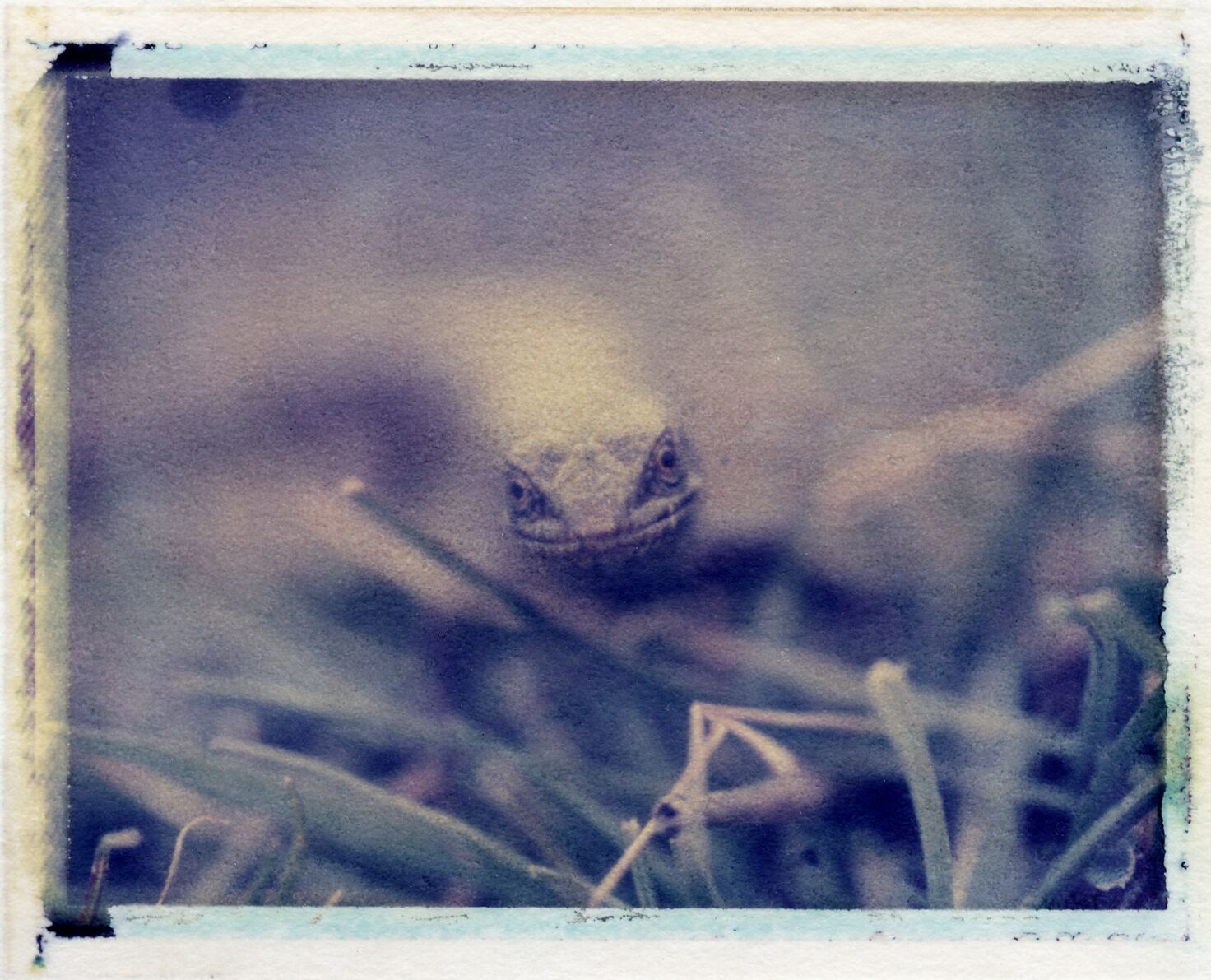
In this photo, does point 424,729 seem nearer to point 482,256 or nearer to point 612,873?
point 612,873

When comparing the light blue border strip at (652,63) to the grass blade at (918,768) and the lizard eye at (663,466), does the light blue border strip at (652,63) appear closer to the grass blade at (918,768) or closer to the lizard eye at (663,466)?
the lizard eye at (663,466)

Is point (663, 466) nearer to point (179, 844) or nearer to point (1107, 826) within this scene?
point (1107, 826)

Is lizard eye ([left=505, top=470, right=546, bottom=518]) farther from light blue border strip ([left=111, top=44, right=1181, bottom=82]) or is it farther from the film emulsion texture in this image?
light blue border strip ([left=111, top=44, right=1181, bottom=82])

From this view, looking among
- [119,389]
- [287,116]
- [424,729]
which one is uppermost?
[287,116]

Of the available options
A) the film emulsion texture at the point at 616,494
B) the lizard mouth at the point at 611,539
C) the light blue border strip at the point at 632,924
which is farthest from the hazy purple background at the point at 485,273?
the light blue border strip at the point at 632,924

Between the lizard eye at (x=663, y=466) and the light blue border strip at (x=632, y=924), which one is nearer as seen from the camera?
the light blue border strip at (x=632, y=924)

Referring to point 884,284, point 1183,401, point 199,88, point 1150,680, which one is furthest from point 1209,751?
point 199,88
